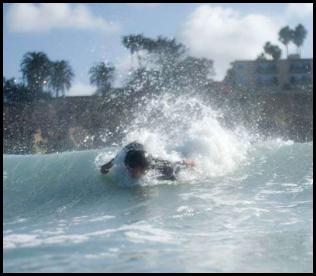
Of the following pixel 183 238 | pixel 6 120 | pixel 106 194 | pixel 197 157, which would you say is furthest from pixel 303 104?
pixel 183 238

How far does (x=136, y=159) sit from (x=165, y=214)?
321cm

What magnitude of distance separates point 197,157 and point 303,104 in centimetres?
3533

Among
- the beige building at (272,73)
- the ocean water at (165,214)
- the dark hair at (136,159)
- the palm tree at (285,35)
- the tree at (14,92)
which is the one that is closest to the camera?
the ocean water at (165,214)

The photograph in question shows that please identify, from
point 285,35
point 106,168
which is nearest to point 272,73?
point 285,35

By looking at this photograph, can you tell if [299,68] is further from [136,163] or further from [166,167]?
[136,163]

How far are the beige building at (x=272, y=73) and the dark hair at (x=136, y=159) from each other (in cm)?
4661

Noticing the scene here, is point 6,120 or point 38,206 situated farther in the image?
point 6,120

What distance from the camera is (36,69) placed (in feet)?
169

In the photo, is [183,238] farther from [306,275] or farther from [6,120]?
[6,120]

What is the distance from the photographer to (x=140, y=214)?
732cm

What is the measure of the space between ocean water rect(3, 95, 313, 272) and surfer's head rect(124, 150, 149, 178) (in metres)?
0.22

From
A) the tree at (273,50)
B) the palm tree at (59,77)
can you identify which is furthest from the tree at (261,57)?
the palm tree at (59,77)

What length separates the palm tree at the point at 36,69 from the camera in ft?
159

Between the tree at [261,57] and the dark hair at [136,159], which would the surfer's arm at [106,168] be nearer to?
the dark hair at [136,159]
